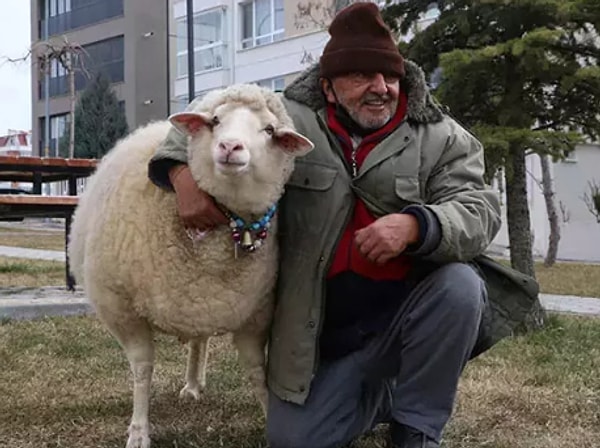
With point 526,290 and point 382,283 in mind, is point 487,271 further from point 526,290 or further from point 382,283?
point 382,283

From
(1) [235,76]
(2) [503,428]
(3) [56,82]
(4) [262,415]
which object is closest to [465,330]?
(2) [503,428]

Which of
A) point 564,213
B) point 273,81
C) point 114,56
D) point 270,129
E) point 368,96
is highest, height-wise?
point 114,56

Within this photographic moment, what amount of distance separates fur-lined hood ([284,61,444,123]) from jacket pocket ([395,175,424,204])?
20 centimetres

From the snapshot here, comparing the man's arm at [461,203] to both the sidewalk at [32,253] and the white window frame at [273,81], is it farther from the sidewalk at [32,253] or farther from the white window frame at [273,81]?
the white window frame at [273,81]

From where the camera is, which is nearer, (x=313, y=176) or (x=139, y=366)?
(x=313, y=176)

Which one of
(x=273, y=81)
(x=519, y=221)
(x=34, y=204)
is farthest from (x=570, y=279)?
(x=273, y=81)

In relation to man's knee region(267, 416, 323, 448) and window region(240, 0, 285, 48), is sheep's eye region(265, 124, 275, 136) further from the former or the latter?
window region(240, 0, 285, 48)

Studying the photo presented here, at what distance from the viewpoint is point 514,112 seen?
211 inches

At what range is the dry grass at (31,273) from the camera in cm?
847

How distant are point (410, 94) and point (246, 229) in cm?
68

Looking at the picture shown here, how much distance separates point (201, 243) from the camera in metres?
2.65

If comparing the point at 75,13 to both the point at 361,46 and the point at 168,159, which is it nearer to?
the point at 168,159

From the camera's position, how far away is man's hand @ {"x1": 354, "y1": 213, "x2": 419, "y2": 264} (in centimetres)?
243

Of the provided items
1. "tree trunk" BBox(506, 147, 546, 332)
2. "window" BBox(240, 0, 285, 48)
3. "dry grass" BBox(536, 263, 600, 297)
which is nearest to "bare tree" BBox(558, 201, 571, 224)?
"dry grass" BBox(536, 263, 600, 297)
